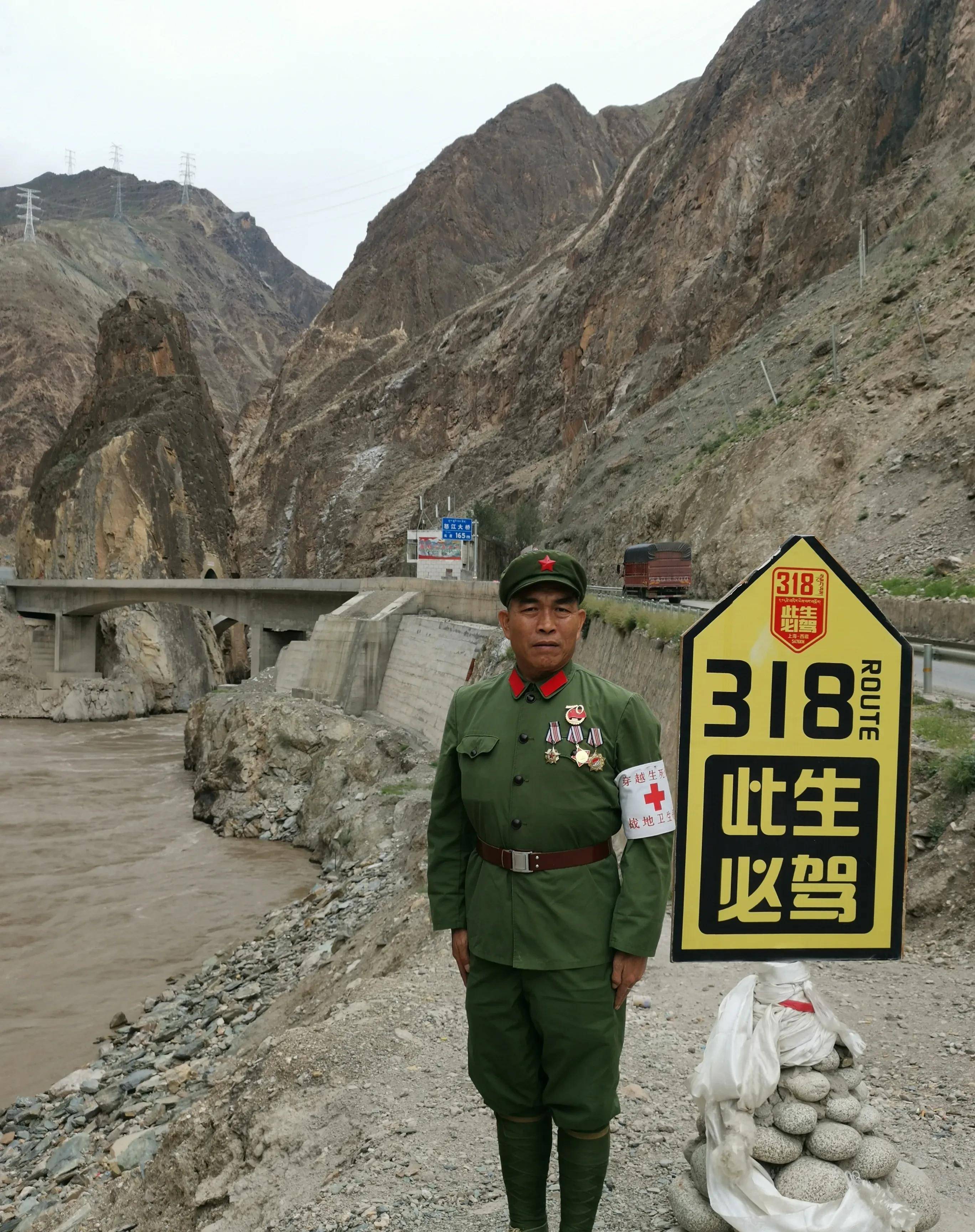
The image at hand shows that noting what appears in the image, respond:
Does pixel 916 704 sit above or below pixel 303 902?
above

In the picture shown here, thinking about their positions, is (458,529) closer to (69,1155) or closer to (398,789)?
(398,789)

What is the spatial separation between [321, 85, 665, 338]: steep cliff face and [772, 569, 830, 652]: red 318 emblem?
276 feet

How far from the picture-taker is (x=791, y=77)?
49.6m

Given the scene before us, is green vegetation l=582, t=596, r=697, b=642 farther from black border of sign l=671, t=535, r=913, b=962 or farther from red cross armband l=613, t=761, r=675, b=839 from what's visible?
red cross armband l=613, t=761, r=675, b=839

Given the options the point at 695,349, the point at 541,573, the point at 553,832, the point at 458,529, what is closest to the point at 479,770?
the point at 553,832

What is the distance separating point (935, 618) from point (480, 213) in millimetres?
94327

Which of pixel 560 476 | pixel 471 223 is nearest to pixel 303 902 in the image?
pixel 560 476

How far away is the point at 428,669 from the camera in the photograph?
2386 centimetres

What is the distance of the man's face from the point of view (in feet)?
10.3

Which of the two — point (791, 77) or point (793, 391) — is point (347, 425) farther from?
point (793, 391)

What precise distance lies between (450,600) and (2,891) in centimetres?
1365

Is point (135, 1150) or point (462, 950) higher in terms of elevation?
point (462, 950)

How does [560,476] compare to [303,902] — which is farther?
[560,476]

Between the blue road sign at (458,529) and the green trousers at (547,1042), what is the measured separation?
35.6 meters
